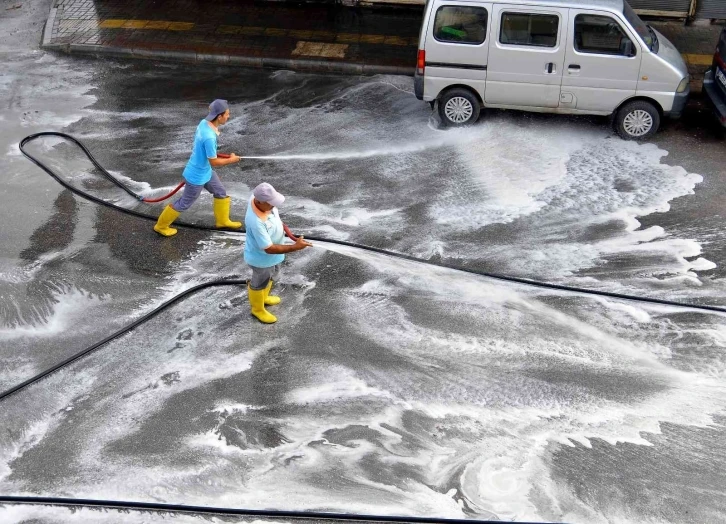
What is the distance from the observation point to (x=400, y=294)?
303 inches

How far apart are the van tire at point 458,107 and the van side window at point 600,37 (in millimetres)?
1505

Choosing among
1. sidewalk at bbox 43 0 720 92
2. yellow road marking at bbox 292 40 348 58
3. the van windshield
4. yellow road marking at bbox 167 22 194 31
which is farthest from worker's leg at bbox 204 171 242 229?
yellow road marking at bbox 167 22 194 31

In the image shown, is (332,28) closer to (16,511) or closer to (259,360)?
(259,360)

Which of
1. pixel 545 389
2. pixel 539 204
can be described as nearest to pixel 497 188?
pixel 539 204

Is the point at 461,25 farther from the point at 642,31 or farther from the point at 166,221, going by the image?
the point at 166,221

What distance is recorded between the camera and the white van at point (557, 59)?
9969mm

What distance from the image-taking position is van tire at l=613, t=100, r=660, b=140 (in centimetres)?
1020

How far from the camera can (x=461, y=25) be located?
33.4 ft

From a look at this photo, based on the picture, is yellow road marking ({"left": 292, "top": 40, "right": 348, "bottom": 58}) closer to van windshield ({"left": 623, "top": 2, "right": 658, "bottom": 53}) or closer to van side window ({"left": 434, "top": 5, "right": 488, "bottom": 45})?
van side window ({"left": 434, "top": 5, "right": 488, "bottom": 45})

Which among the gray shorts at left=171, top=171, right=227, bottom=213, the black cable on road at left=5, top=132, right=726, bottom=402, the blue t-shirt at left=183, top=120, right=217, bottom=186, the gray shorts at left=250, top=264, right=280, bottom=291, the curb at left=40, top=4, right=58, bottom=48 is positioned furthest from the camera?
the curb at left=40, top=4, right=58, bottom=48

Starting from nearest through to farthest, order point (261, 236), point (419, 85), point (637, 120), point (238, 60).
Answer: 1. point (261, 236)
2. point (637, 120)
3. point (419, 85)
4. point (238, 60)

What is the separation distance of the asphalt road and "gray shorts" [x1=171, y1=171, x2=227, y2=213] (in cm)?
42

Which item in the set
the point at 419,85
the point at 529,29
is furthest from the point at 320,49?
the point at 529,29

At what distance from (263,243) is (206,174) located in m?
1.89
